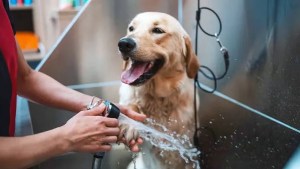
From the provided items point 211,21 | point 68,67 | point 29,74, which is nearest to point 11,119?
point 29,74

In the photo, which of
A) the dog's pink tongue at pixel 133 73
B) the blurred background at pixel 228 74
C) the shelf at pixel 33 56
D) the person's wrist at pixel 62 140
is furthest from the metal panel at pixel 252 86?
the shelf at pixel 33 56

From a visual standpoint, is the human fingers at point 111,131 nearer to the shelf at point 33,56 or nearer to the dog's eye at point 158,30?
the dog's eye at point 158,30

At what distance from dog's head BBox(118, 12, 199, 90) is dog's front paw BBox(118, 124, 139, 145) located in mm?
192

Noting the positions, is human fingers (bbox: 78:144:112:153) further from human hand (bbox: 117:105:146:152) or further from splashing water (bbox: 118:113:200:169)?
splashing water (bbox: 118:113:200:169)

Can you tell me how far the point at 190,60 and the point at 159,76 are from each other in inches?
4.3

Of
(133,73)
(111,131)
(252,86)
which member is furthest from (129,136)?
(252,86)

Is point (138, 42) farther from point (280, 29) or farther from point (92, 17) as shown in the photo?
point (280, 29)

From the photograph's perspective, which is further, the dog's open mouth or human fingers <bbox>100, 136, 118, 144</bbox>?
the dog's open mouth

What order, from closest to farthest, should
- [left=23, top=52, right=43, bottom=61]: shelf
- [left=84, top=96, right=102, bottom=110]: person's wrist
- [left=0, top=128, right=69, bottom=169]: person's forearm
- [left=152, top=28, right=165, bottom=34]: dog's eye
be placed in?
[left=0, top=128, right=69, bottom=169]: person's forearm < [left=84, top=96, right=102, bottom=110]: person's wrist < [left=152, top=28, right=165, bottom=34]: dog's eye < [left=23, top=52, right=43, bottom=61]: shelf

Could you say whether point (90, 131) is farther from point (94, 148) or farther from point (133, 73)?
point (133, 73)

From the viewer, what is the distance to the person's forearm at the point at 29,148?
70 centimetres

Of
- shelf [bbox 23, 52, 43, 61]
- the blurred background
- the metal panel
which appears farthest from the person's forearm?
shelf [bbox 23, 52, 43, 61]

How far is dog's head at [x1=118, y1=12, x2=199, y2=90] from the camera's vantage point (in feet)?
3.45

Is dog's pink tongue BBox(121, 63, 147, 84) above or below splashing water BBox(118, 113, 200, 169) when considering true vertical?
above
